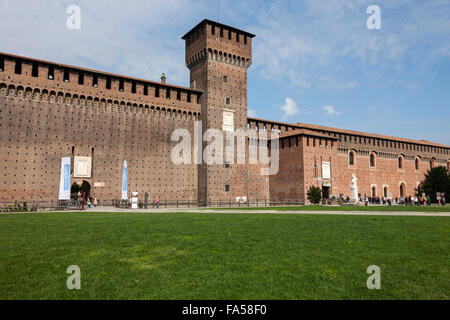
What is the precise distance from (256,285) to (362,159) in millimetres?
40377

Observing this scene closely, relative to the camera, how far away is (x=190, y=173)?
2969 centimetres

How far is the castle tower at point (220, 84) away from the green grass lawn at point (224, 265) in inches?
861

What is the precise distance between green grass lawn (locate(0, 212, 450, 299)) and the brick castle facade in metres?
17.6

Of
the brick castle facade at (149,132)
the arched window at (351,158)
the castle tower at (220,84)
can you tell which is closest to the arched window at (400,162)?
the brick castle facade at (149,132)

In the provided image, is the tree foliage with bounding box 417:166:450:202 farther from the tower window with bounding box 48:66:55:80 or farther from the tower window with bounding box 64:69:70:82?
the tower window with bounding box 48:66:55:80

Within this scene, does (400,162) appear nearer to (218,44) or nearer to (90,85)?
(218,44)

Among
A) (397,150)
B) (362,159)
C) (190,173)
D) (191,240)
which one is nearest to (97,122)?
(190,173)

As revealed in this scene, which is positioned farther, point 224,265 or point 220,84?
point 220,84

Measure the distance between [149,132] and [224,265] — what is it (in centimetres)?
2416

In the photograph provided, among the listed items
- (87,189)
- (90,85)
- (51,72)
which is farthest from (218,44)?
(87,189)

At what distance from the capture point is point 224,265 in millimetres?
4984

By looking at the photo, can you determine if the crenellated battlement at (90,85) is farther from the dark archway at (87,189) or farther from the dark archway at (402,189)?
the dark archway at (402,189)

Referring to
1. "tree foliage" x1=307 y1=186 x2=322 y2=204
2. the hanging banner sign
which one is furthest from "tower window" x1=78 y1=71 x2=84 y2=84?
the hanging banner sign

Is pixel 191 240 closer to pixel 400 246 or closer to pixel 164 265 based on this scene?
pixel 164 265
